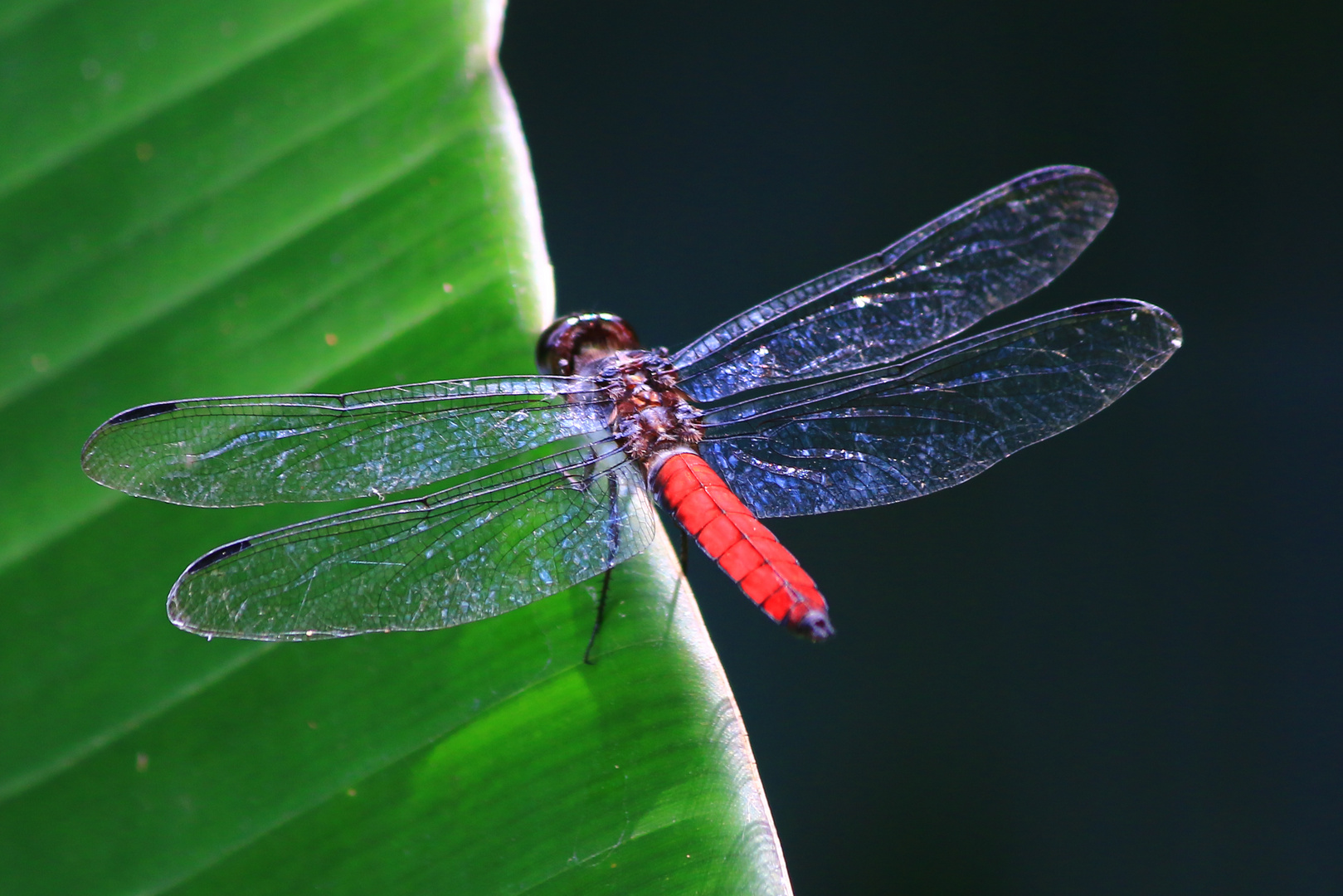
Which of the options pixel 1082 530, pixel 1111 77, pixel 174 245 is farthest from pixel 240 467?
pixel 1111 77

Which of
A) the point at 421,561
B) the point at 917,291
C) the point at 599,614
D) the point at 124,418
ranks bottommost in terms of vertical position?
the point at 599,614

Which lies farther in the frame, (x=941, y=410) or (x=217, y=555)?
(x=941, y=410)

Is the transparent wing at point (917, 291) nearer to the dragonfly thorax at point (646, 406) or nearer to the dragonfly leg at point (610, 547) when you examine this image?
the dragonfly thorax at point (646, 406)

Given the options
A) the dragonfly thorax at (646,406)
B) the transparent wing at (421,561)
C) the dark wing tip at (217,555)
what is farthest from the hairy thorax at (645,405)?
the dark wing tip at (217,555)

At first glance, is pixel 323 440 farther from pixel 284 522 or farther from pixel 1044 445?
pixel 1044 445

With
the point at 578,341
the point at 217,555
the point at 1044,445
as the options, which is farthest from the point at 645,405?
the point at 1044,445

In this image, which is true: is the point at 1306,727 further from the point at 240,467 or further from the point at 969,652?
the point at 240,467
